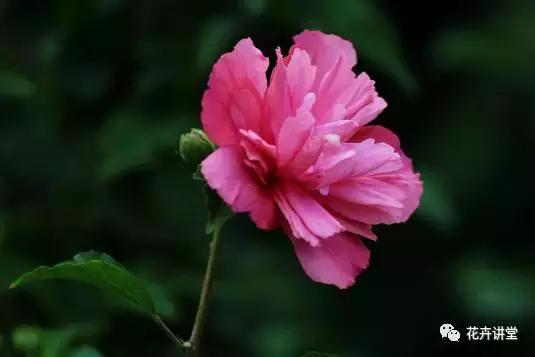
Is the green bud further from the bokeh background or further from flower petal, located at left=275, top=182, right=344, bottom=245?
the bokeh background

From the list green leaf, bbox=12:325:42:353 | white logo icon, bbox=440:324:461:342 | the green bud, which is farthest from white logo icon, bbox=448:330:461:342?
the green bud

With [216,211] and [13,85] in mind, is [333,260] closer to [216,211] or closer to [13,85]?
[216,211]

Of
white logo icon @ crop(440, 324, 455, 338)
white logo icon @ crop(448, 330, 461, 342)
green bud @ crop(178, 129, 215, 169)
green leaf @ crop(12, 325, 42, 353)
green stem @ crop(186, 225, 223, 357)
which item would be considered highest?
green bud @ crop(178, 129, 215, 169)

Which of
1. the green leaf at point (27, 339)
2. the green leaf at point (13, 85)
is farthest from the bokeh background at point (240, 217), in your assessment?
the green leaf at point (27, 339)

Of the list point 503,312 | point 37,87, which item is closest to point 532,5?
point 503,312

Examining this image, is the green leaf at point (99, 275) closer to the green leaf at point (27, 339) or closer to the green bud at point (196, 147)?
the green bud at point (196, 147)

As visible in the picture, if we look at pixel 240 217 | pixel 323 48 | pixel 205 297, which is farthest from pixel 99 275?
pixel 240 217
